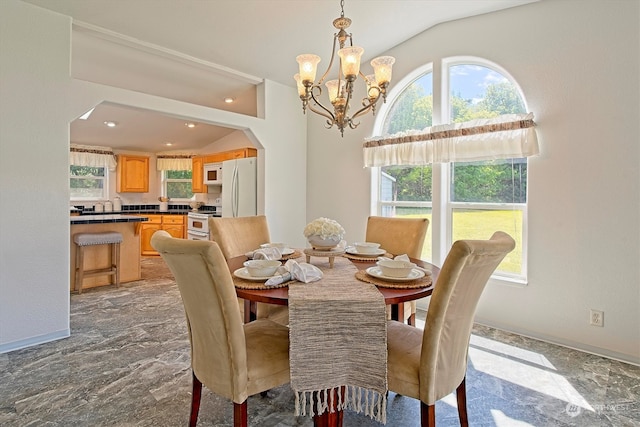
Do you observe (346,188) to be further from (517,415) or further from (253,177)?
(517,415)

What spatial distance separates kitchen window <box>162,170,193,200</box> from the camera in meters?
7.25

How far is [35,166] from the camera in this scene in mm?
2635

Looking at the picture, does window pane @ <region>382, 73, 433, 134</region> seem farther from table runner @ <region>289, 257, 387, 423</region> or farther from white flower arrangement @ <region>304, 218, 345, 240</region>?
table runner @ <region>289, 257, 387, 423</region>

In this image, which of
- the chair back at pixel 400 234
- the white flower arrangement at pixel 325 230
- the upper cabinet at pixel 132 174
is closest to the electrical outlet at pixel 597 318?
the chair back at pixel 400 234

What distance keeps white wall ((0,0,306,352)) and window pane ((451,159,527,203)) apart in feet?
10.8

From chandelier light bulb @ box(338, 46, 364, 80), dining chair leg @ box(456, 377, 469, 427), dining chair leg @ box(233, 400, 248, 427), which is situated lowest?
dining chair leg @ box(456, 377, 469, 427)

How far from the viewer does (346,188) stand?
430 centimetres

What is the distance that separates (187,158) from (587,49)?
662 cm

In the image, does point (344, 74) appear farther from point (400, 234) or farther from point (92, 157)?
point (92, 157)

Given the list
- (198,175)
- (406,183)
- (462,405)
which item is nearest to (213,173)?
(198,175)

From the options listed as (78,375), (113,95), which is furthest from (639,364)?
(113,95)

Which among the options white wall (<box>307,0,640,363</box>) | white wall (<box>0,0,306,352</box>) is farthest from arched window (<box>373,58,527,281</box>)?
white wall (<box>0,0,306,352</box>)

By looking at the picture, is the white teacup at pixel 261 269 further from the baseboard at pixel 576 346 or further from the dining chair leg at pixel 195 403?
the baseboard at pixel 576 346

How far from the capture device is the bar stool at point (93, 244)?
397cm
